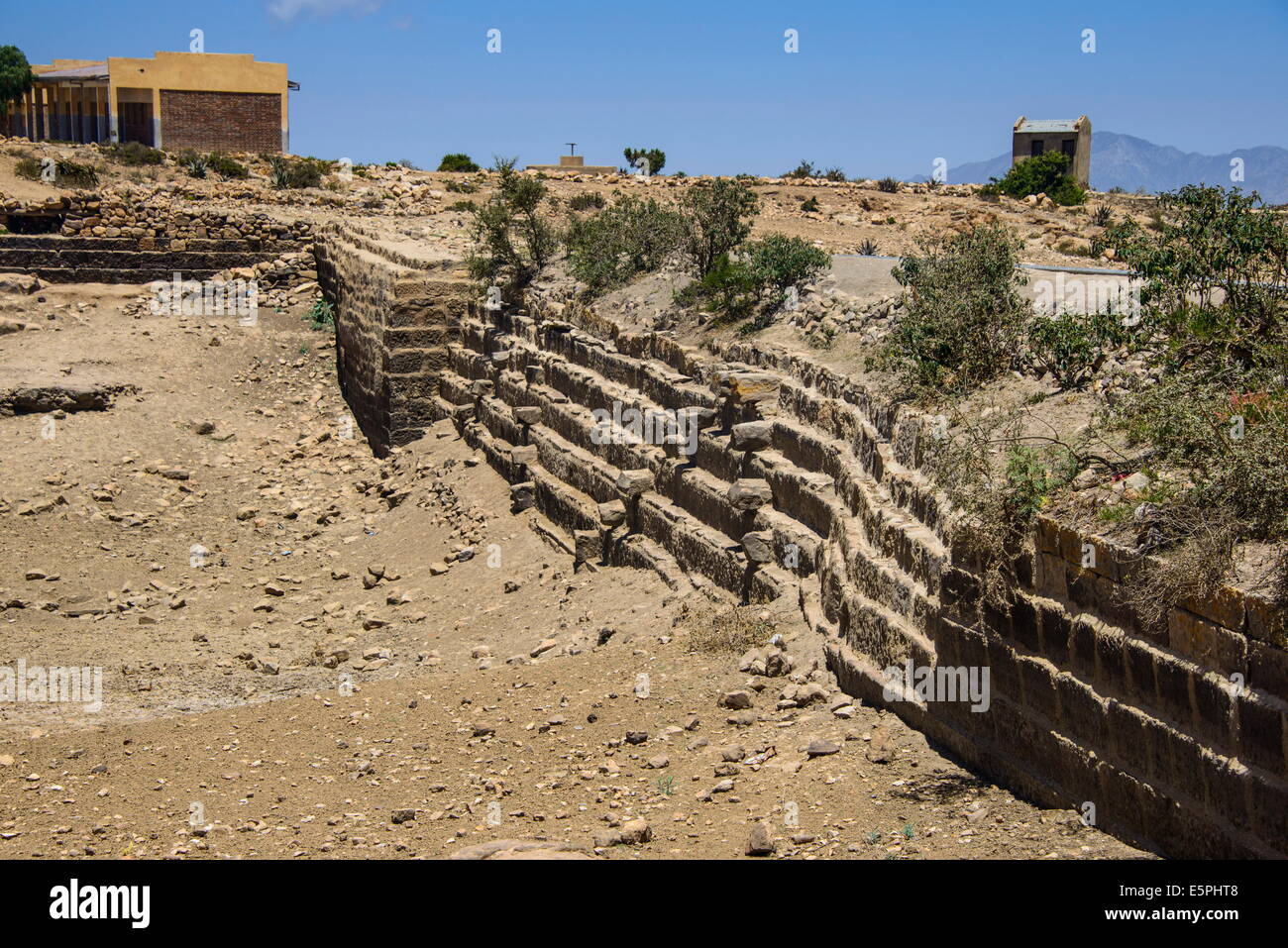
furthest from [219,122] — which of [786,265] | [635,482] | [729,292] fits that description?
[635,482]

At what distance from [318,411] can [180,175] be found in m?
12.2

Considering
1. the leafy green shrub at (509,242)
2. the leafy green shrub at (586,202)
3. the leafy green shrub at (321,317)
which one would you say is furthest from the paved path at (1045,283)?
the leafy green shrub at (586,202)

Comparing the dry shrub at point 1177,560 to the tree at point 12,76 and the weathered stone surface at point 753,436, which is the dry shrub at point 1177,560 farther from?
the tree at point 12,76

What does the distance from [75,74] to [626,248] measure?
3517 centimetres

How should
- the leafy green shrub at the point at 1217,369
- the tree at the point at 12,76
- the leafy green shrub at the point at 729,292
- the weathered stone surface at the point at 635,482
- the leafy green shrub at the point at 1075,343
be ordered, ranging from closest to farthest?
the leafy green shrub at the point at 1217,369, the leafy green shrub at the point at 1075,343, the weathered stone surface at the point at 635,482, the leafy green shrub at the point at 729,292, the tree at the point at 12,76

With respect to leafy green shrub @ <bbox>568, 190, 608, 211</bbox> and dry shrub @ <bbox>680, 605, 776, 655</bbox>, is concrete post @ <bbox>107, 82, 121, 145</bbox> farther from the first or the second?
dry shrub @ <bbox>680, 605, 776, 655</bbox>

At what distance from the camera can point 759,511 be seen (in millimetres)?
9109

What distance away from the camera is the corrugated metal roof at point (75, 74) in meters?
41.2

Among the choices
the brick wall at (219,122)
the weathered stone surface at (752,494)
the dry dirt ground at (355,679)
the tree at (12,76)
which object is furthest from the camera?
the tree at (12,76)

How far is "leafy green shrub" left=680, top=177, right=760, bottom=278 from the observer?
13.6 meters

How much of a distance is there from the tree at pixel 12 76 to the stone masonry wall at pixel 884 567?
1416 inches

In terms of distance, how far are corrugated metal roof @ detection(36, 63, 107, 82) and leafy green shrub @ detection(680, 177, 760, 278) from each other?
32.6 meters
